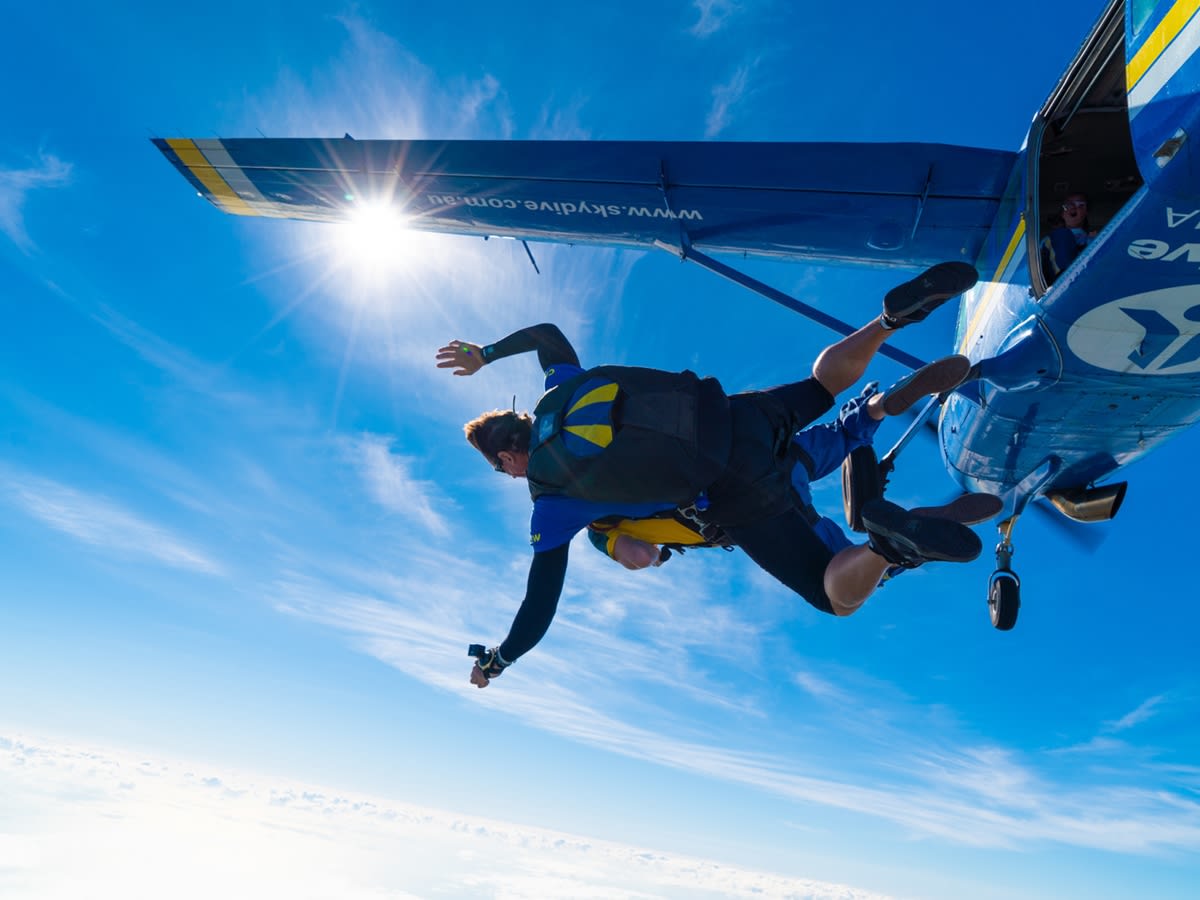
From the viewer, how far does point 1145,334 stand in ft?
15.8

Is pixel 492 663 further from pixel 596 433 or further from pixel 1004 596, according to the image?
pixel 1004 596

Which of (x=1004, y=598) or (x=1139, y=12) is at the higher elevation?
(x=1139, y=12)

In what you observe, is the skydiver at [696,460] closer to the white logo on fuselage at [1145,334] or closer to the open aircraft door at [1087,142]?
the white logo on fuselage at [1145,334]

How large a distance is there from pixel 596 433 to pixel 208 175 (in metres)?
7.98

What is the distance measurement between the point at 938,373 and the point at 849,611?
1.59 metres

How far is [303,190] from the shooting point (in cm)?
852

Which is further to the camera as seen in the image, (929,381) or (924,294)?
(929,381)

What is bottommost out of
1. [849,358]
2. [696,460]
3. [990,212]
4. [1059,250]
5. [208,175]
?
[696,460]

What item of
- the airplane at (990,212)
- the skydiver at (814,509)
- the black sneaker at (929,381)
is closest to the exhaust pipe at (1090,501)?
the airplane at (990,212)

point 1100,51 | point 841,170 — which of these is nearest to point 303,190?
point 841,170

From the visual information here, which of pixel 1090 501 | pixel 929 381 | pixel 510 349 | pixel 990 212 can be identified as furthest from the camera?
pixel 1090 501

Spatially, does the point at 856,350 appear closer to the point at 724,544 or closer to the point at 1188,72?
the point at 724,544

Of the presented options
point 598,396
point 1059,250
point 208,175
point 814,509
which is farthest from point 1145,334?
point 208,175

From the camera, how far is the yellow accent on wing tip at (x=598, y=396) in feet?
11.3
